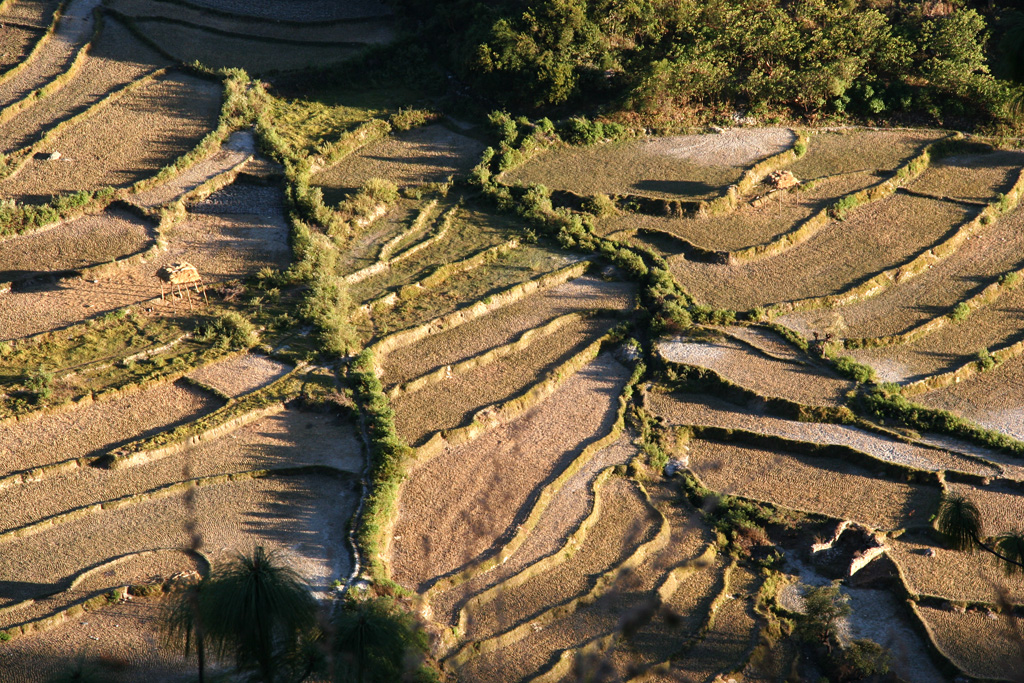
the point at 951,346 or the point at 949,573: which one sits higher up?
the point at 951,346

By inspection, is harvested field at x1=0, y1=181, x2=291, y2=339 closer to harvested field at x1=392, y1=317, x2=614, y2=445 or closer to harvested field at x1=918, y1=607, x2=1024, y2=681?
harvested field at x1=392, y1=317, x2=614, y2=445

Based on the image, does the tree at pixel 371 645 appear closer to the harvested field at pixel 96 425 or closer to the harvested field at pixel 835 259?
the harvested field at pixel 96 425

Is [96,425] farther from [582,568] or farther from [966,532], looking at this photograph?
[966,532]

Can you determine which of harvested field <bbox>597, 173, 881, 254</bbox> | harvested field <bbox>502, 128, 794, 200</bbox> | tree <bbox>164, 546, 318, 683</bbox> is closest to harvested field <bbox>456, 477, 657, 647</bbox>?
tree <bbox>164, 546, 318, 683</bbox>

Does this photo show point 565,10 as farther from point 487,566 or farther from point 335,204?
point 487,566

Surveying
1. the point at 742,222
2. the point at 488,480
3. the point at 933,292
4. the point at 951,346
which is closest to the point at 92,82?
the point at 742,222

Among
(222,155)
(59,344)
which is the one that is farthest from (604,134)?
(59,344)


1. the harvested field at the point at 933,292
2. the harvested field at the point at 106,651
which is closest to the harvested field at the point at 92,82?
the harvested field at the point at 106,651
